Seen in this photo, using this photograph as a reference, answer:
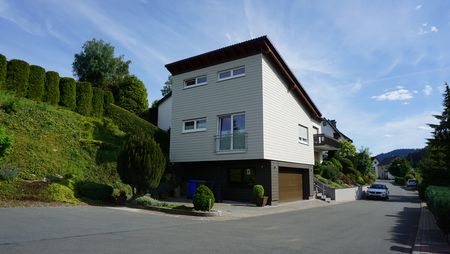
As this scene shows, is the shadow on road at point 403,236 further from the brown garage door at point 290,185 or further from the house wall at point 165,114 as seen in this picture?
the house wall at point 165,114

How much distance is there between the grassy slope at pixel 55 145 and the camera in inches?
660

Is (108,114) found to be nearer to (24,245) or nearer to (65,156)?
(65,156)

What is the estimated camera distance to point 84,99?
2523 centimetres

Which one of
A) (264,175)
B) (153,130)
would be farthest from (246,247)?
(153,130)

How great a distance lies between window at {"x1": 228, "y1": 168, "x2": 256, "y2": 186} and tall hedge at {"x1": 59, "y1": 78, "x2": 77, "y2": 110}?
37.9 feet

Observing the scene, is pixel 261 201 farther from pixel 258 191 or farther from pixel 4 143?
pixel 4 143

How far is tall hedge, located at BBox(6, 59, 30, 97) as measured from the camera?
2115 centimetres

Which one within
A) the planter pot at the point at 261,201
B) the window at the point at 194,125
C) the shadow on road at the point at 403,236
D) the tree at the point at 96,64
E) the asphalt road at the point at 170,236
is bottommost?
the shadow on road at the point at 403,236

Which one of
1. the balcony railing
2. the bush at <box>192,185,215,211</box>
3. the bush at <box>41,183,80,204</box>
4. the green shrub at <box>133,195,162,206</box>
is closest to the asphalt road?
the bush at <box>41,183,80,204</box>

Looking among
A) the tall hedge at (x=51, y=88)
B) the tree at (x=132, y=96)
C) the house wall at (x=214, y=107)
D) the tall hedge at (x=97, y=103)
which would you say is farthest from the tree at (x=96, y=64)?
the house wall at (x=214, y=107)

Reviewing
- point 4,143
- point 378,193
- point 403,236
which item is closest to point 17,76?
point 4,143

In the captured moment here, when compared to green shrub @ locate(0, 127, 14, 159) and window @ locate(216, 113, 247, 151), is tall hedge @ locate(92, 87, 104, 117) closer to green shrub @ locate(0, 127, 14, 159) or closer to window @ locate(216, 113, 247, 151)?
window @ locate(216, 113, 247, 151)

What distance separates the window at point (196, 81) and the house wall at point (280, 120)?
4.14m

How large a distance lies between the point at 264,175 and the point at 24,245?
14637 millimetres
